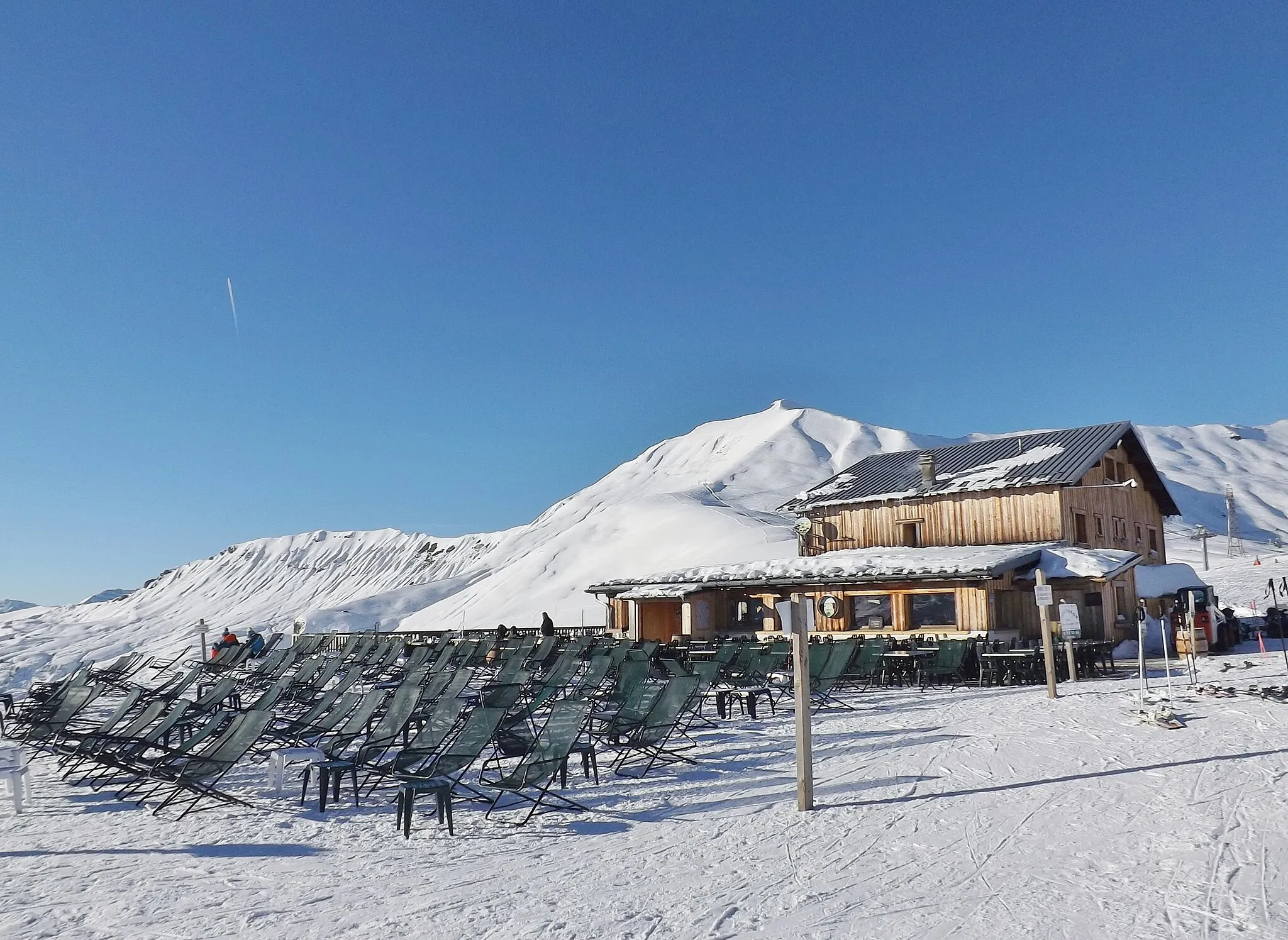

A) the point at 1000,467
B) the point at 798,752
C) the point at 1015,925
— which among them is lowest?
the point at 1015,925

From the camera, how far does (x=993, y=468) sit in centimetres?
2464

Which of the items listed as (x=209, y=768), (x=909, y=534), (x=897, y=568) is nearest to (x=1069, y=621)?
(x=897, y=568)

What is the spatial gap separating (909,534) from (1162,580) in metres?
6.44

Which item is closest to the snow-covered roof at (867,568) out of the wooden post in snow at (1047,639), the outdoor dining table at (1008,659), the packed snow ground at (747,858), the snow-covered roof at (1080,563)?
the snow-covered roof at (1080,563)

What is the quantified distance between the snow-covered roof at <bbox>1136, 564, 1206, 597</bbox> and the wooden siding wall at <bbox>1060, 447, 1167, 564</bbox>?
533 mm

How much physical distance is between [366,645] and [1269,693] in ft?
47.1

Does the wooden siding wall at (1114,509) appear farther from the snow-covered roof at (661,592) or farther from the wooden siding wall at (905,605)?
the snow-covered roof at (661,592)

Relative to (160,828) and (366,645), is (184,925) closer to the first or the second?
(160,828)

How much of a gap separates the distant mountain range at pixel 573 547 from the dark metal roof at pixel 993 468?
1351 cm

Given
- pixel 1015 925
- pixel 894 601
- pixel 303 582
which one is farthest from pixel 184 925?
pixel 303 582

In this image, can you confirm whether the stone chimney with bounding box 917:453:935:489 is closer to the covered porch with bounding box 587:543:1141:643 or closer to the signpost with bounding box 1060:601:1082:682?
the covered porch with bounding box 587:543:1141:643

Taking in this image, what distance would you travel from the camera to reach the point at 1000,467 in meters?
24.4

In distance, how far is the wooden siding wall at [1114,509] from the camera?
22734mm

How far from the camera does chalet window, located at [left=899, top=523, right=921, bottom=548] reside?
24484 mm
